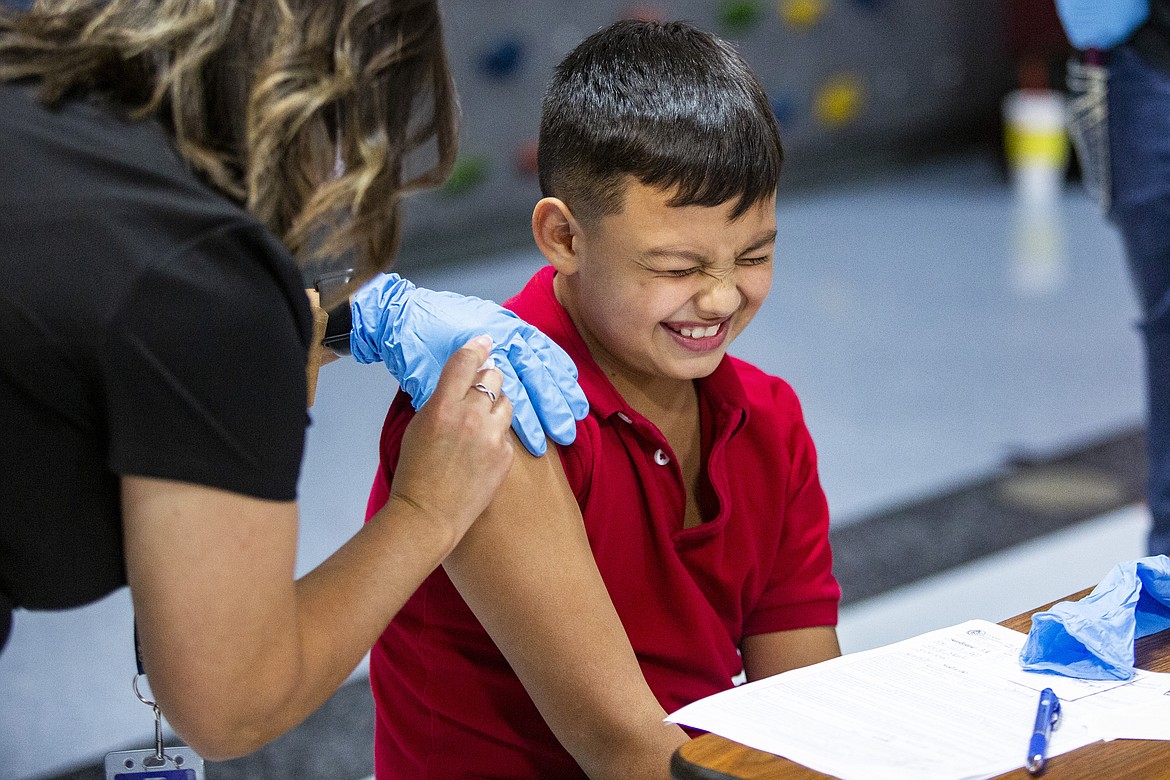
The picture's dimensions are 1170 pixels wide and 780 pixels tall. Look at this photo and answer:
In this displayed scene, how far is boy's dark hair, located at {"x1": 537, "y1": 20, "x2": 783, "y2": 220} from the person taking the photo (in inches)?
50.2

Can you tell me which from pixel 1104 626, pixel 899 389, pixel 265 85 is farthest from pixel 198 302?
pixel 899 389

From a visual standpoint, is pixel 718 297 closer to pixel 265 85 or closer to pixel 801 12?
pixel 265 85

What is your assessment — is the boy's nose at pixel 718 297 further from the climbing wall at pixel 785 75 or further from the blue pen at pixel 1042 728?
the climbing wall at pixel 785 75

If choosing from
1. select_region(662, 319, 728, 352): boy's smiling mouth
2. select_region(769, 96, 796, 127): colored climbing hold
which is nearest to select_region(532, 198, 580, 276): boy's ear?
select_region(662, 319, 728, 352): boy's smiling mouth

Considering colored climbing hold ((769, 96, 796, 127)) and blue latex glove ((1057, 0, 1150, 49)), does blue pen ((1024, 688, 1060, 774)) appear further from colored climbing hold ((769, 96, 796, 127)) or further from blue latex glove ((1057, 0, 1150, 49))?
colored climbing hold ((769, 96, 796, 127))

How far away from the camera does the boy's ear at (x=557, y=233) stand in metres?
1.33

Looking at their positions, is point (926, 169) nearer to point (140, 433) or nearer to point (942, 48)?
point (942, 48)

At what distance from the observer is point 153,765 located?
1.20 metres

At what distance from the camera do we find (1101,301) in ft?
15.2

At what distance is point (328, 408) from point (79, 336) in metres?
3.08

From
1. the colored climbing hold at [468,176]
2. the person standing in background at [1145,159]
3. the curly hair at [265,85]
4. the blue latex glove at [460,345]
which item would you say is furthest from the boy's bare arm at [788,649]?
the colored climbing hold at [468,176]

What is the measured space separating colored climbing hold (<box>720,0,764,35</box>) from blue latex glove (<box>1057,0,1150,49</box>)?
13.5ft

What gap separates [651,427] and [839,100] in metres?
5.66

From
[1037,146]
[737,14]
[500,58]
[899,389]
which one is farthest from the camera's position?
[1037,146]
